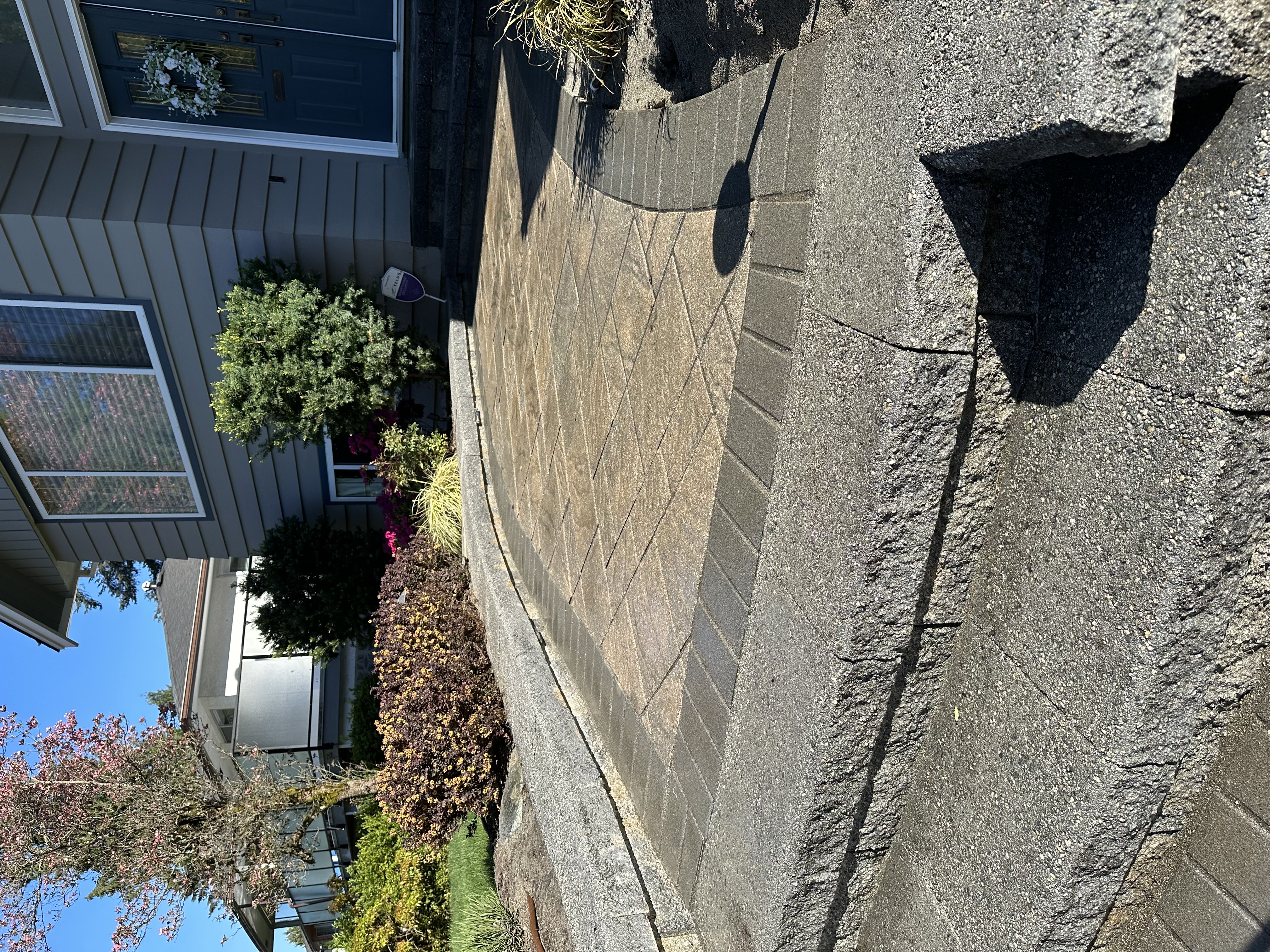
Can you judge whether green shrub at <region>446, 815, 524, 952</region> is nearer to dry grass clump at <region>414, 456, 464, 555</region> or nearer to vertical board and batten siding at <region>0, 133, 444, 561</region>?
dry grass clump at <region>414, 456, 464, 555</region>

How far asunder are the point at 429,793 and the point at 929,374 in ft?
16.2

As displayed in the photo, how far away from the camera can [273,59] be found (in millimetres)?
6617

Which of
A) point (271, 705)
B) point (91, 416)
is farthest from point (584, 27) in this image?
point (271, 705)

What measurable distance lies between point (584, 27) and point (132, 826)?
682 centimetres

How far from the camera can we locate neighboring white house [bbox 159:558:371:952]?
11594mm

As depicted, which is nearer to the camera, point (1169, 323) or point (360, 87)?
point (1169, 323)

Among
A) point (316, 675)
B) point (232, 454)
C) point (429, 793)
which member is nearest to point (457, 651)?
point (429, 793)

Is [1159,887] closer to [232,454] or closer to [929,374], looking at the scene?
[929,374]

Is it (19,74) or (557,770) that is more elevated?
(19,74)

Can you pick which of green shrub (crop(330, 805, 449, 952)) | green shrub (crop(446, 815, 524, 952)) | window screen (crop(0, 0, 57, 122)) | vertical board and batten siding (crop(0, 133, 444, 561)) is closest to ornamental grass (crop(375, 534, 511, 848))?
green shrub (crop(446, 815, 524, 952))

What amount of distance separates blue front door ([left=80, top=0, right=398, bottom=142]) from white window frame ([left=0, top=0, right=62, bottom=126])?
37 centimetres

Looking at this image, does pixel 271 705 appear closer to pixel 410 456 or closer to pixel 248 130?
pixel 410 456

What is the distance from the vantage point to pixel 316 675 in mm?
11922

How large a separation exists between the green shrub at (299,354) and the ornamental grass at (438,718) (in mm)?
1883
